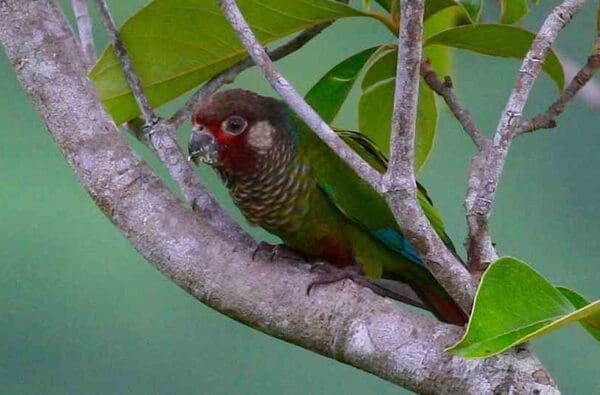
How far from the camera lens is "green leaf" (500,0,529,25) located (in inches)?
47.2

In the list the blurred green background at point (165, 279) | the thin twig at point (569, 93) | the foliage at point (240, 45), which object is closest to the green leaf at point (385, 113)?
the foliage at point (240, 45)

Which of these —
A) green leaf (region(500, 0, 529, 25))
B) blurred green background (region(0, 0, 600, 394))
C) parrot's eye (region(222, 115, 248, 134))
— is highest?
green leaf (region(500, 0, 529, 25))

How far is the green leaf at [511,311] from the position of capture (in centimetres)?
79

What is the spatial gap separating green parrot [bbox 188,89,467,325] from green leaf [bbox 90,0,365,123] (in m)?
0.20

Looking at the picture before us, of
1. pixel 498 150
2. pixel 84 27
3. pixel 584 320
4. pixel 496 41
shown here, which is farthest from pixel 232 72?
pixel 584 320

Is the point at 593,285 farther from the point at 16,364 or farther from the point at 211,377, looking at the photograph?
the point at 16,364

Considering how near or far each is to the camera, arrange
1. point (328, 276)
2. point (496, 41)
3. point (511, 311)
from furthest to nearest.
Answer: point (496, 41), point (328, 276), point (511, 311)

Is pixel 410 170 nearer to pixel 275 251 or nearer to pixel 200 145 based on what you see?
pixel 275 251

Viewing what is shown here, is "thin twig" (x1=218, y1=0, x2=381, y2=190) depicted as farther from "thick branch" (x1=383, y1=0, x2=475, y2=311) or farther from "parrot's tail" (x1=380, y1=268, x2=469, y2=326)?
"parrot's tail" (x1=380, y1=268, x2=469, y2=326)

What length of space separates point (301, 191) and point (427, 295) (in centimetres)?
21

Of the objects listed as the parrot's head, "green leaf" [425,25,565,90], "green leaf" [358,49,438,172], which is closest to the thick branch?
"green leaf" [425,25,565,90]

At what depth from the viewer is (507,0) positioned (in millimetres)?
1197

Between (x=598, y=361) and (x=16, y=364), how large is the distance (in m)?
1.06

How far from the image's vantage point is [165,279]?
213 cm
